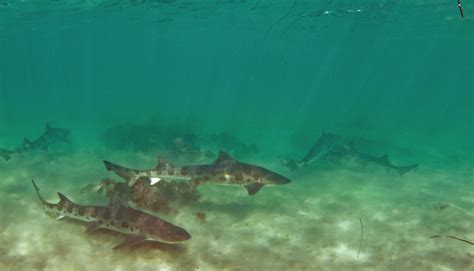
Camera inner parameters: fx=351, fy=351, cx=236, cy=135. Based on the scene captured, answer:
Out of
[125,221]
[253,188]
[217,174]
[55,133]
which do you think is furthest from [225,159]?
[55,133]

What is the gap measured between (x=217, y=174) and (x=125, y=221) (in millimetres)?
3292

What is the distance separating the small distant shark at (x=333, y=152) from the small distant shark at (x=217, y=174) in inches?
217

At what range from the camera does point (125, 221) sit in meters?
8.80

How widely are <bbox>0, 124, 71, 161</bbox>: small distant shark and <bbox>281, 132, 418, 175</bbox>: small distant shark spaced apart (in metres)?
13.0

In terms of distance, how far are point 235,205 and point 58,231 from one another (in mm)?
5455

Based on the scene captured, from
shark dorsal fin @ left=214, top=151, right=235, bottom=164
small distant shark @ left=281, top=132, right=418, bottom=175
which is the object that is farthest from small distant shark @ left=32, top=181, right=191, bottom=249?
small distant shark @ left=281, top=132, right=418, bottom=175

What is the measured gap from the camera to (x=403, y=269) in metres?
7.70

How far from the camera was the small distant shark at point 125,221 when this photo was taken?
8.23 metres

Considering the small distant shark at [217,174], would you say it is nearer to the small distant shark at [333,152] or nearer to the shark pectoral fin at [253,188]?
the shark pectoral fin at [253,188]

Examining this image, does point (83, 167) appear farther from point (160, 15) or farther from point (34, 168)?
point (160, 15)

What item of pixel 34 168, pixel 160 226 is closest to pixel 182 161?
pixel 34 168

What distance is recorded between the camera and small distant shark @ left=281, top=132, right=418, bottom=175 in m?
16.8

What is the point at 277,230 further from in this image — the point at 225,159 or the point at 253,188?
the point at 225,159

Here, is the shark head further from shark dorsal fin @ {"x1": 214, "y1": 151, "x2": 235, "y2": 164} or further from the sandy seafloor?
shark dorsal fin @ {"x1": 214, "y1": 151, "x2": 235, "y2": 164}
